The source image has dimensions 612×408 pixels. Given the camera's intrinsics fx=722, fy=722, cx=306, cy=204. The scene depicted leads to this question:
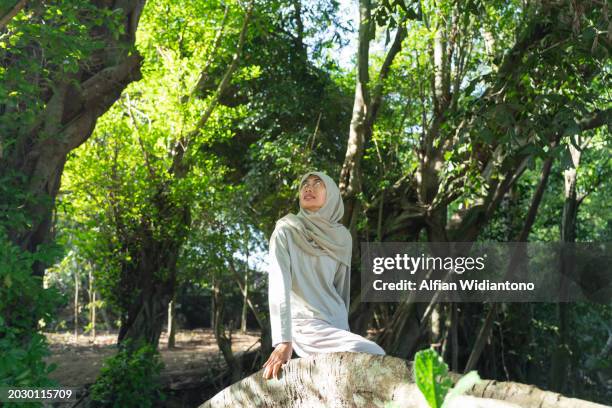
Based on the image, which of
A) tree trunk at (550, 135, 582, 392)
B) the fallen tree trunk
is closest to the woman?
the fallen tree trunk

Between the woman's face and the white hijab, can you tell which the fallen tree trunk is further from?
the woman's face

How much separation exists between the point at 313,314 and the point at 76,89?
3.68 metres

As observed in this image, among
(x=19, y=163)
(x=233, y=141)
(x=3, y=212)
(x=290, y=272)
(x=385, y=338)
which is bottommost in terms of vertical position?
(x=385, y=338)

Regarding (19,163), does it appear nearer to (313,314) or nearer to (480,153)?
(313,314)

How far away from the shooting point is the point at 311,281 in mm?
3473

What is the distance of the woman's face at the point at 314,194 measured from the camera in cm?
357

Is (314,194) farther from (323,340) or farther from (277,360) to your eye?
(277,360)

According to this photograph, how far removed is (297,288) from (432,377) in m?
2.02

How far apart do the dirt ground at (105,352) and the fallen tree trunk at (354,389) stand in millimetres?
5694

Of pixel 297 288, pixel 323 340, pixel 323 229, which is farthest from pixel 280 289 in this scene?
pixel 323 229

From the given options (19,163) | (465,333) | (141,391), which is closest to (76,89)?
(19,163)

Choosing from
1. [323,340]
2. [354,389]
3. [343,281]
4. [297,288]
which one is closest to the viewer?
[354,389]

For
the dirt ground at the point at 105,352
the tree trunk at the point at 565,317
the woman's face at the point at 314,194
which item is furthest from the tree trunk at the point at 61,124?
the tree trunk at the point at 565,317

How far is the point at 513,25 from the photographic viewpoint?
798cm
